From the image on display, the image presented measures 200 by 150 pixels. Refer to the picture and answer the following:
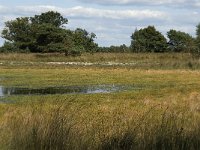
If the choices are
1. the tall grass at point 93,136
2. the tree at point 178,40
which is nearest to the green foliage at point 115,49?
the tree at point 178,40

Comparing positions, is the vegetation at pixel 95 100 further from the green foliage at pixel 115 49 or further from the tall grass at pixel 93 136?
the green foliage at pixel 115 49

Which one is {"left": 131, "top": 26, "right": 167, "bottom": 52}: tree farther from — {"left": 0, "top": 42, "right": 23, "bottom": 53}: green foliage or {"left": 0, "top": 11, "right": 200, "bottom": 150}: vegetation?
{"left": 0, "top": 42, "right": 23, "bottom": 53}: green foliage

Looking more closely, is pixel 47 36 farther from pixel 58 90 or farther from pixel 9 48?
pixel 58 90

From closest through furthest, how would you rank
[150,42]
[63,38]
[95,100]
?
[95,100]
[63,38]
[150,42]

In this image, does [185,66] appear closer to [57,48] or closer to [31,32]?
[57,48]

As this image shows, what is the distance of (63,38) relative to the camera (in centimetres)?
8694

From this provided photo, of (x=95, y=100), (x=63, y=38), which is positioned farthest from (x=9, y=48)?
(x=95, y=100)

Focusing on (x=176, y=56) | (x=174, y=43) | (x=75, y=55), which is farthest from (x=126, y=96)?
(x=174, y=43)

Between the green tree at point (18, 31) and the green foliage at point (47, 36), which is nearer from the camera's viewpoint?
the green foliage at point (47, 36)

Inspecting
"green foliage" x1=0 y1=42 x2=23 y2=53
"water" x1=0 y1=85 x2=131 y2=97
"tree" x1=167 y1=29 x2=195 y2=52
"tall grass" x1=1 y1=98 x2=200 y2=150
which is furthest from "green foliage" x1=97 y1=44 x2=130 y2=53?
"tall grass" x1=1 y1=98 x2=200 y2=150

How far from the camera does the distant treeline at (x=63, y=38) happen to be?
290 ft

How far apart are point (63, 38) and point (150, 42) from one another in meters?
20.7

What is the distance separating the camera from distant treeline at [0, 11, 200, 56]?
290ft

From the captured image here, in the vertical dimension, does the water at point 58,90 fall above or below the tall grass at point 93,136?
below
